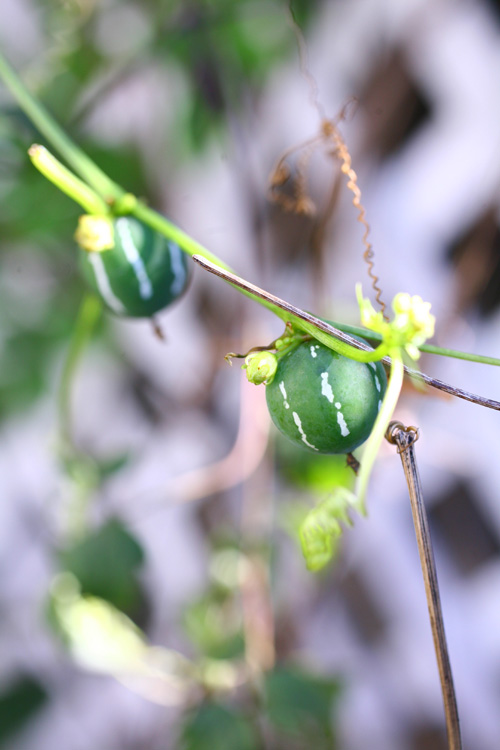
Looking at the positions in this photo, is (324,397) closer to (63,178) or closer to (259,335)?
(63,178)

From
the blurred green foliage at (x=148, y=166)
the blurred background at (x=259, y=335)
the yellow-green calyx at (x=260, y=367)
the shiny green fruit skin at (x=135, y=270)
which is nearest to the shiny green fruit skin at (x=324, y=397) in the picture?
the yellow-green calyx at (x=260, y=367)

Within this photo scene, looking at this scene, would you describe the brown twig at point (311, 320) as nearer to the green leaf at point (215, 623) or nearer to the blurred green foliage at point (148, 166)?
the blurred green foliage at point (148, 166)

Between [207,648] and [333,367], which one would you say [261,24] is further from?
[207,648]

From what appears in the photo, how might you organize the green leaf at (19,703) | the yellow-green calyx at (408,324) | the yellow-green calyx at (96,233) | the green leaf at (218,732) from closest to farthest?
the yellow-green calyx at (408,324) → the yellow-green calyx at (96,233) → the green leaf at (218,732) → the green leaf at (19,703)

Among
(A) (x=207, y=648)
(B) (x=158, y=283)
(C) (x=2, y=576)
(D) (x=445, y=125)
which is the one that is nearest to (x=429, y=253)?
(D) (x=445, y=125)

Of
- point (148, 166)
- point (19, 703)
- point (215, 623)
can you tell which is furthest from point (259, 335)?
point (19, 703)

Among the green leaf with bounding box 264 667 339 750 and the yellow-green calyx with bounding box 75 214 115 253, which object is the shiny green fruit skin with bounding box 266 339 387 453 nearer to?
the yellow-green calyx with bounding box 75 214 115 253
